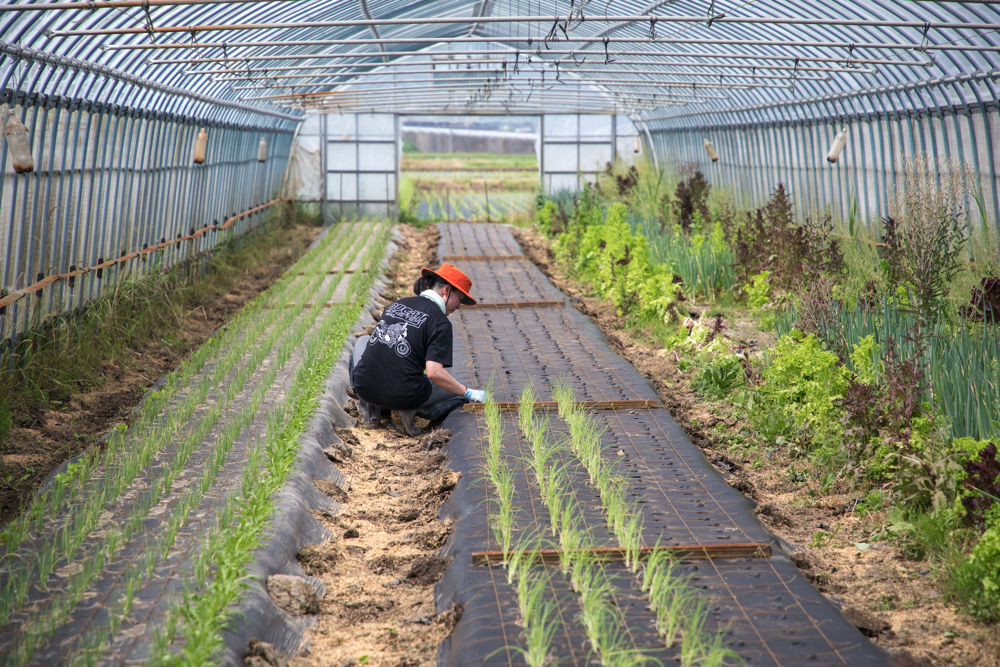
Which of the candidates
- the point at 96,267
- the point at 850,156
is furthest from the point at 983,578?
the point at 850,156

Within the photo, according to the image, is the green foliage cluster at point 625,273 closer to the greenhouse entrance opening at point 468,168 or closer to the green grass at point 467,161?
the greenhouse entrance opening at point 468,168

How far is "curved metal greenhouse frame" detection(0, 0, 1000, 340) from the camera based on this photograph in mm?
6641

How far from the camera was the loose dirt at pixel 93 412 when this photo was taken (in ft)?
15.5

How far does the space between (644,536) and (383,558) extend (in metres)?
1.21

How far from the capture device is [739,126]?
15328 millimetres

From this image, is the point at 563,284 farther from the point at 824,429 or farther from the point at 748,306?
the point at 824,429

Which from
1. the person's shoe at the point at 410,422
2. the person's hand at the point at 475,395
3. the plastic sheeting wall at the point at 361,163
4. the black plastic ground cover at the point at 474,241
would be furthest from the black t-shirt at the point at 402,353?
the plastic sheeting wall at the point at 361,163

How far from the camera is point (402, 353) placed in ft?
18.3

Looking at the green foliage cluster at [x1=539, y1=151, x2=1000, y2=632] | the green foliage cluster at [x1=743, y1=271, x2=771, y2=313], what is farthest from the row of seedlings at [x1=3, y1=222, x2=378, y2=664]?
the green foliage cluster at [x1=743, y1=271, x2=771, y2=313]

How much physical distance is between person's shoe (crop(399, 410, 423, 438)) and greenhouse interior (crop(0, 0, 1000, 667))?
0.05 ft

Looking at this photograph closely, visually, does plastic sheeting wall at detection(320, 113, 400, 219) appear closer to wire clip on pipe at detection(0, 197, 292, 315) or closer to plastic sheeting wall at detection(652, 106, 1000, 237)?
wire clip on pipe at detection(0, 197, 292, 315)

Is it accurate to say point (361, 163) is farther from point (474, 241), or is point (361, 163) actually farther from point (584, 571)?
point (584, 571)

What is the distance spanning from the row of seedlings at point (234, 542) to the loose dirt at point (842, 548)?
231 cm

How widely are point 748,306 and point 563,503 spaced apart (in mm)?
5149
